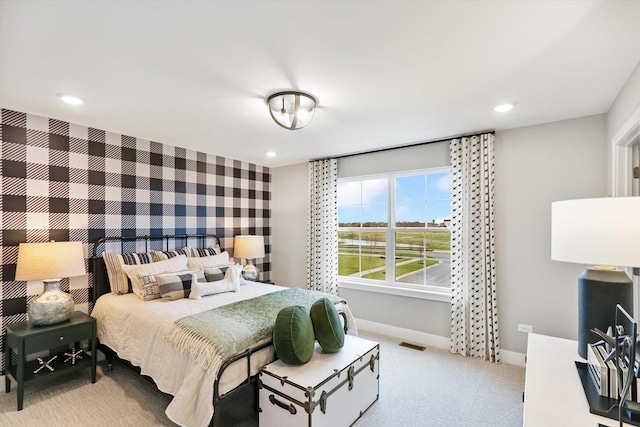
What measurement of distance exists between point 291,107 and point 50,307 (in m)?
2.69

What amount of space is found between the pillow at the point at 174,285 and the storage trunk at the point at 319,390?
1.29 meters

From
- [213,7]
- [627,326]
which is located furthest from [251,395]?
[213,7]

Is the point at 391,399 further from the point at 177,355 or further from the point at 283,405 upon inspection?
the point at 177,355

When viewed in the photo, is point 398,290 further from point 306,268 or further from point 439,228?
point 306,268

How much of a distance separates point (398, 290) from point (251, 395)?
93.4 inches

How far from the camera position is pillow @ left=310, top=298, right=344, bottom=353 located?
2.27m

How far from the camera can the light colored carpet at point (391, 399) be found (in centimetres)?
224

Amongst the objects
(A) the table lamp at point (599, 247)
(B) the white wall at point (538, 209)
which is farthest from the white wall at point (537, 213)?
(A) the table lamp at point (599, 247)

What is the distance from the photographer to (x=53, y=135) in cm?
292

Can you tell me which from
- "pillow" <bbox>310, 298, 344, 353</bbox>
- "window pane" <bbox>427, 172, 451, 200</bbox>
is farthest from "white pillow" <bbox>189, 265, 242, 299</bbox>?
"window pane" <bbox>427, 172, 451, 200</bbox>

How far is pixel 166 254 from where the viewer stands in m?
3.57

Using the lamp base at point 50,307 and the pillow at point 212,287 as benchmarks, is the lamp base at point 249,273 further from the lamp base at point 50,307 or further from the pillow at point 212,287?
the lamp base at point 50,307

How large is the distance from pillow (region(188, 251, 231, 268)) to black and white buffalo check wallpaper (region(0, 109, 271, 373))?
0.56 meters

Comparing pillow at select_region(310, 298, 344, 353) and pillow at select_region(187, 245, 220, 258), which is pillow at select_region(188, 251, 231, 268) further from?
pillow at select_region(310, 298, 344, 353)
